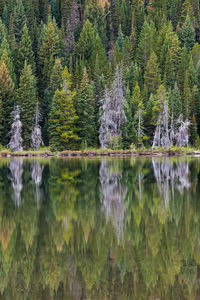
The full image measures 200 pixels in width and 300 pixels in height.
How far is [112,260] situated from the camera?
40.3 ft

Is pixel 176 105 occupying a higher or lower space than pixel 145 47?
lower

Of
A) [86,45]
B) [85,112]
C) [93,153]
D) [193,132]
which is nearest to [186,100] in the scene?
[193,132]

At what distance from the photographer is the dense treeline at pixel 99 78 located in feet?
265

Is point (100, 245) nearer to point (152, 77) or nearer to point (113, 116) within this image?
point (113, 116)

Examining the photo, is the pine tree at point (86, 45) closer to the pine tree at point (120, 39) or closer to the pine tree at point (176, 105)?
the pine tree at point (120, 39)

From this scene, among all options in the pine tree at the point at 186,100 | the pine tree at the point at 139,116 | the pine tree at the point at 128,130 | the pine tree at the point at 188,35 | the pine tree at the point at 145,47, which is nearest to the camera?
the pine tree at the point at 128,130

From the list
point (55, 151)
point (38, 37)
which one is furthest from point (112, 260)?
point (38, 37)

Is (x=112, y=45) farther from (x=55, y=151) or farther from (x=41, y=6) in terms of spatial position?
(x=55, y=151)

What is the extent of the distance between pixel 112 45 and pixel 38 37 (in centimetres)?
2421

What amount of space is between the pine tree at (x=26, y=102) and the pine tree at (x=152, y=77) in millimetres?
23131

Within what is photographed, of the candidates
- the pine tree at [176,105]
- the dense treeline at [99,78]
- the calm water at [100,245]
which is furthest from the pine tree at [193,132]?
the calm water at [100,245]

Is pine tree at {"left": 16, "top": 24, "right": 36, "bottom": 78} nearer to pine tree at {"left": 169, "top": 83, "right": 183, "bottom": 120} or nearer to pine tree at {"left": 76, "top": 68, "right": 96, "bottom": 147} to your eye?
pine tree at {"left": 76, "top": 68, "right": 96, "bottom": 147}

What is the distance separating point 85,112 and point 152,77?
71.0 ft

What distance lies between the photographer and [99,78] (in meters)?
89.8
